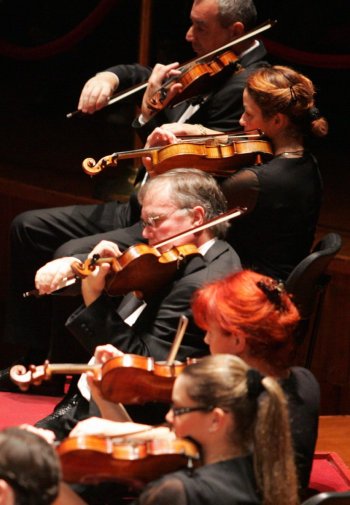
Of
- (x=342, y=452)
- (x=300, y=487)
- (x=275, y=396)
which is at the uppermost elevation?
(x=275, y=396)

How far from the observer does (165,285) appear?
122 inches

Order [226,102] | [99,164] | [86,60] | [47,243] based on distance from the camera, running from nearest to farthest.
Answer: [99,164]
[226,102]
[47,243]
[86,60]

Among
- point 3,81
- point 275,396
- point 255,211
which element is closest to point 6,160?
point 3,81

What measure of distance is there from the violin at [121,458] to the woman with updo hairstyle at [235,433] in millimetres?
46

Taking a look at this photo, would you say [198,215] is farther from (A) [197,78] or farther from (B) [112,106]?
(B) [112,106]

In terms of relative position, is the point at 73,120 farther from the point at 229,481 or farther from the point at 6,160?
the point at 229,481

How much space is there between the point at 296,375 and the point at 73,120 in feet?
11.9

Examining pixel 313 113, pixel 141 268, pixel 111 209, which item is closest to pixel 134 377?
pixel 141 268

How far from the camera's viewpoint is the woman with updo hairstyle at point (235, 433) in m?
2.21

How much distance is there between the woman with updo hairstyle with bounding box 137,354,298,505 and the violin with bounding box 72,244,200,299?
78cm

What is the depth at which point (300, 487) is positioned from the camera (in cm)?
256

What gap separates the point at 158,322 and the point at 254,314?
485 mm

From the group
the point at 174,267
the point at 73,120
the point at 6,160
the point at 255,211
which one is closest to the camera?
the point at 174,267

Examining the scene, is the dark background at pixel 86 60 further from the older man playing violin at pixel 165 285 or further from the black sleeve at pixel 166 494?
the black sleeve at pixel 166 494
